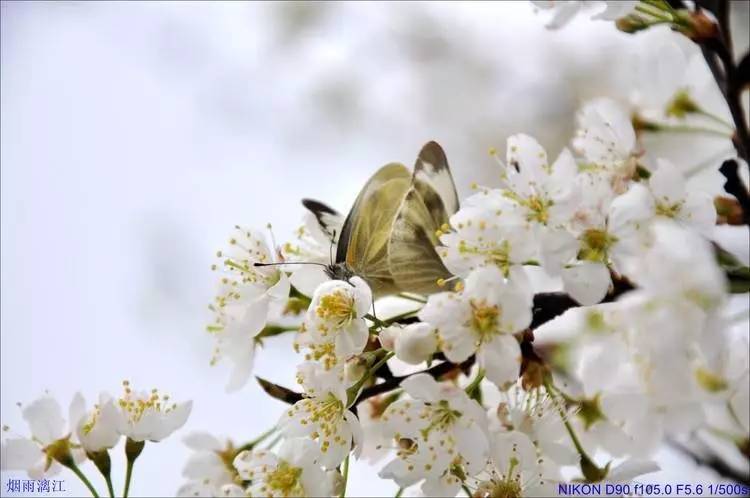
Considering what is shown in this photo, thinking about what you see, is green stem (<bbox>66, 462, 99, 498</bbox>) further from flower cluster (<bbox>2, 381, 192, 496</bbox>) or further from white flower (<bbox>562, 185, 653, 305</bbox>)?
white flower (<bbox>562, 185, 653, 305</bbox>)

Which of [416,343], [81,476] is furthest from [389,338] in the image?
[81,476]

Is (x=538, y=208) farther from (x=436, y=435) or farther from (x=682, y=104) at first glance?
(x=682, y=104)

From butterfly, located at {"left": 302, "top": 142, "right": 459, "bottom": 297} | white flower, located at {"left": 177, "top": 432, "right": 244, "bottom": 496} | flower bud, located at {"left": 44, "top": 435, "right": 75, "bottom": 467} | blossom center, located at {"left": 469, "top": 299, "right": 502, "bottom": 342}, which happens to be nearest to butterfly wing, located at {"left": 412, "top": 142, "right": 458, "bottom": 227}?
butterfly, located at {"left": 302, "top": 142, "right": 459, "bottom": 297}

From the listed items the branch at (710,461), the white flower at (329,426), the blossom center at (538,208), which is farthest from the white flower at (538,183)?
the branch at (710,461)

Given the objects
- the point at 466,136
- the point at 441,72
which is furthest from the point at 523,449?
the point at 441,72

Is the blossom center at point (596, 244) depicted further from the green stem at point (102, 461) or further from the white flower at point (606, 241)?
the green stem at point (102, 461)
